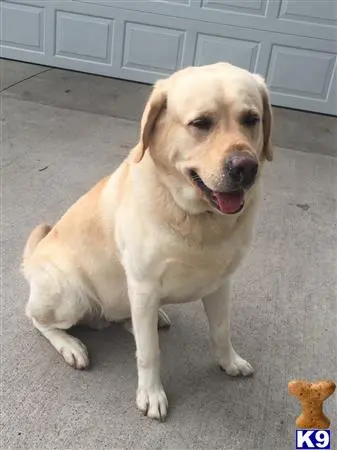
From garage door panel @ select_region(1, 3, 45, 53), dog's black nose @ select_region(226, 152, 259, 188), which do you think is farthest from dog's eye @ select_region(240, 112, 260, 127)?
garage door panel @ select_region(1, 3, 45, 53)

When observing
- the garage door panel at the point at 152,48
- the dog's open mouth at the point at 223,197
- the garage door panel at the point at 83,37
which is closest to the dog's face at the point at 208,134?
the dog's open mouth at the point at 223,197

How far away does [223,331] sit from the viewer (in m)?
1.63

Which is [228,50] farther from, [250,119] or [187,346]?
[250,119]

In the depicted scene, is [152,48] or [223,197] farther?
[152,48]

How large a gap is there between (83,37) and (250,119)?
372cm

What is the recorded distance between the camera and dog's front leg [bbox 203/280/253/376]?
1605 mm

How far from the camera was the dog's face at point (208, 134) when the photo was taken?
1.17 m

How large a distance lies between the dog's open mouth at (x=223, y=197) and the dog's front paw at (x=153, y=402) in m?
0.61

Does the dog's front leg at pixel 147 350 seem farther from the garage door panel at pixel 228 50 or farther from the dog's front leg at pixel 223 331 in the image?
the garage door panel at pixel 228 50

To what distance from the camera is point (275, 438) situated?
4.88ft

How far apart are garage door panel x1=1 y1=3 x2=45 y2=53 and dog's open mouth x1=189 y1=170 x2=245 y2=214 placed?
3883 mm

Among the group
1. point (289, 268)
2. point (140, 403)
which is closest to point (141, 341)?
point (140, 403)

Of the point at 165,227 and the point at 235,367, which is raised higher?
the point at 165,227

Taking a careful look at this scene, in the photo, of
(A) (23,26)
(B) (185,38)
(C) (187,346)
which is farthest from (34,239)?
(A) (23,26)
